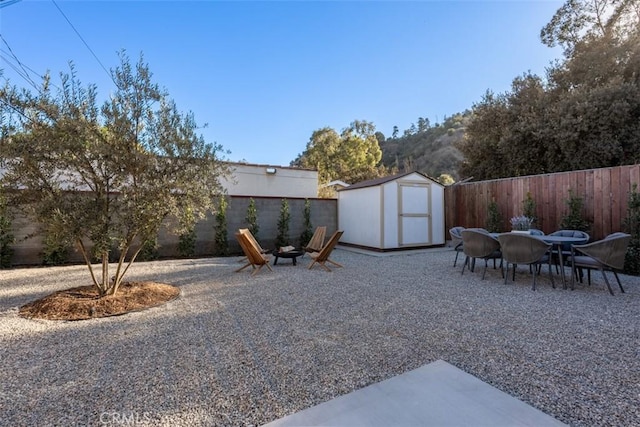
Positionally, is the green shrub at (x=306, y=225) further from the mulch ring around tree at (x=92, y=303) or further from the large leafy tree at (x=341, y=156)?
the large leafy tree at (x=341, y=156)

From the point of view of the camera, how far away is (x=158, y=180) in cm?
363

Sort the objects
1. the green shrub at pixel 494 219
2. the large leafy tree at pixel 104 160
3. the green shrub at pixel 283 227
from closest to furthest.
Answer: the large leafy tree at pixel 104 160, the green shrub at pixel 494 219, the green shrub at pixel 283 227

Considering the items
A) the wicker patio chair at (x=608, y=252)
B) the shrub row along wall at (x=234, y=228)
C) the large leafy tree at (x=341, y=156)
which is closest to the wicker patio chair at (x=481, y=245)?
the wicker patio chair at (x=608, y=252)

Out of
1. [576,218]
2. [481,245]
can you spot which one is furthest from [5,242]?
[576,218]

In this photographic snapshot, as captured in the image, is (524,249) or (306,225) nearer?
(524,249)

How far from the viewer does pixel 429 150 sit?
29.9 meters

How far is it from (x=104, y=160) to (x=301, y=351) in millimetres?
3108

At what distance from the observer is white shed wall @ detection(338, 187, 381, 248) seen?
8359 millimetres

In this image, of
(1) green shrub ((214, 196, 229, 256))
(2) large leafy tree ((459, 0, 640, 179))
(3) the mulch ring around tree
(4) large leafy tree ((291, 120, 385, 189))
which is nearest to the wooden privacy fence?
(2) large leafy tree ((459, 0, 640, 179))

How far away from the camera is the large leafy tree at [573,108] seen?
8578 mm

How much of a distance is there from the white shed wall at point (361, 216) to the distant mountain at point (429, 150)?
50.3 ft

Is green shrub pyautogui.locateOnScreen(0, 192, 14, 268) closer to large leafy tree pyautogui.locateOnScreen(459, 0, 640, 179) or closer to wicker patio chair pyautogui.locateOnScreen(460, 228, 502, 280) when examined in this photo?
wicker patio chair pyautogui.locateOnScreen(460, 228, 502, 280)

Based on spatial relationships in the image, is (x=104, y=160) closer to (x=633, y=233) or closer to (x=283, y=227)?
(x=283, y=227)

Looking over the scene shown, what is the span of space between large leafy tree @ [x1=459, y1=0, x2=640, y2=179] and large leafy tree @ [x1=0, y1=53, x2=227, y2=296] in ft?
34.8
